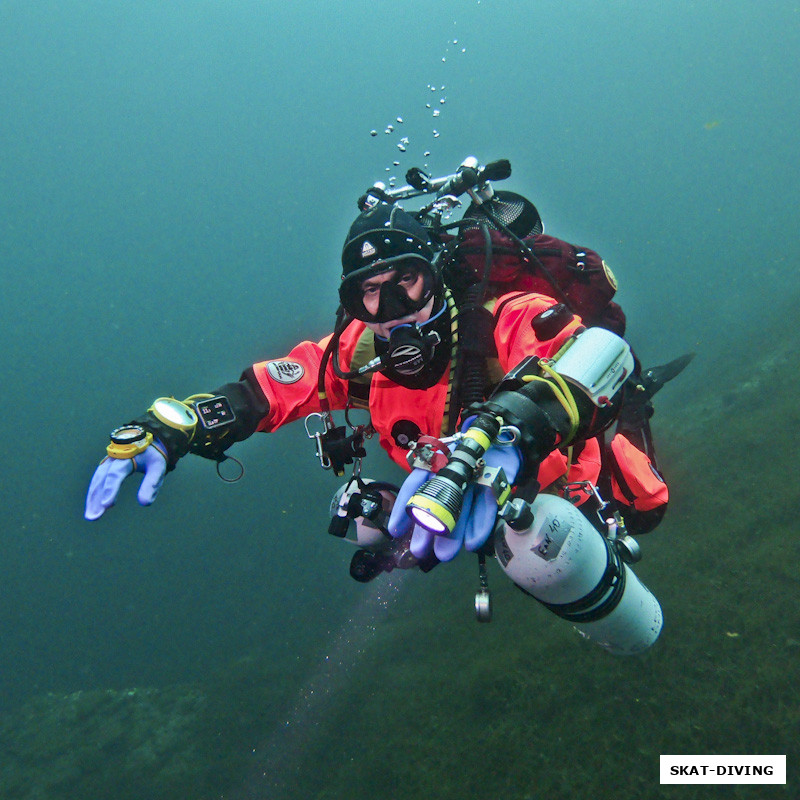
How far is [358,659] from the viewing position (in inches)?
395

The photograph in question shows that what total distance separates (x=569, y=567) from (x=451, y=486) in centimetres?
95

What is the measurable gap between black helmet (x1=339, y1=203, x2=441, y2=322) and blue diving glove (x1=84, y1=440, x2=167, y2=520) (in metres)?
1.34

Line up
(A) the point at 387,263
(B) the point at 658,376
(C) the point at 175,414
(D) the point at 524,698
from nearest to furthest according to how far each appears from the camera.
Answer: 1. (A) the point at 387,263
2. (C) the point at 175,414
3. (B) the point at 658,376
4. (D) the point at 524,698

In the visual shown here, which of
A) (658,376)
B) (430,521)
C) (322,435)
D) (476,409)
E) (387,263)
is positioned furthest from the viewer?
(658,376)

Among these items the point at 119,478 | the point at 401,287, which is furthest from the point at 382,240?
the point at 119,478

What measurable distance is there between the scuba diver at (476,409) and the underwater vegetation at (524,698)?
71.6 inches

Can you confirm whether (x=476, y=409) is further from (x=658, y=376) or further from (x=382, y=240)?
(x=658, y=376)

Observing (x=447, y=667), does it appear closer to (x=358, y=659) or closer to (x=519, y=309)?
(x=358, y=659)

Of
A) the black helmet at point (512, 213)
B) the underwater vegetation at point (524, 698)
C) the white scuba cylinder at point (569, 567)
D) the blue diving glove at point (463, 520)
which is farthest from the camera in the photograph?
the underwater vegetation at point (524, 698)

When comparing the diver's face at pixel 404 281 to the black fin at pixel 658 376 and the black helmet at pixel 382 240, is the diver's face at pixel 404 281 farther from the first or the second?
the black fin at pixel 658 376

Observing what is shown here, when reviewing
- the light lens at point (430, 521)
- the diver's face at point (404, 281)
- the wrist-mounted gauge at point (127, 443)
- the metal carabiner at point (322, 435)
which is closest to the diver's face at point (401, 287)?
the diver's face at point (404, 281)

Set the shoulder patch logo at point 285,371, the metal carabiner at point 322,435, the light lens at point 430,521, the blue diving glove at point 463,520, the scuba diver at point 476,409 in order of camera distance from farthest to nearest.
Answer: the shoulder patch logo at point 285,371, the metal carabiner at point 322,435, the scuba diver at point 476,409, the blue diving glove at point 463,520, the light lens at point 430,521

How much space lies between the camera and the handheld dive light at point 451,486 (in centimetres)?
137

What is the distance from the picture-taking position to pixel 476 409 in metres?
1.82
